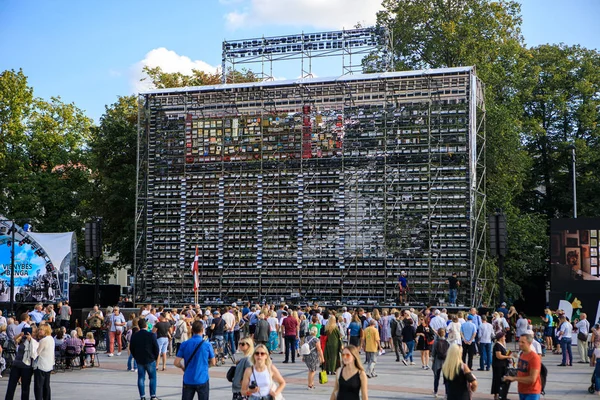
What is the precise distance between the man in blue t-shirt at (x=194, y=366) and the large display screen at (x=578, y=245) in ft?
72.0

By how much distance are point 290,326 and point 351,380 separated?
1479cm

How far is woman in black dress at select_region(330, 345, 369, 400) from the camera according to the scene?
1009 centimetres

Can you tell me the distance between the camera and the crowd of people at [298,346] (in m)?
11.4

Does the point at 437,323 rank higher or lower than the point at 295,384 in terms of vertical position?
higher

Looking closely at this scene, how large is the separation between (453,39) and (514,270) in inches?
531

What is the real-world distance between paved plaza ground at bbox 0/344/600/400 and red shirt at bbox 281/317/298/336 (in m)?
0.93

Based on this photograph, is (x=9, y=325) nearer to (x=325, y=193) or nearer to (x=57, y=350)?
(x=57, y=350)

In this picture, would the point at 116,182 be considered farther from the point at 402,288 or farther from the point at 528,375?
the point at 528,375

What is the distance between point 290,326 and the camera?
24781 millimetres

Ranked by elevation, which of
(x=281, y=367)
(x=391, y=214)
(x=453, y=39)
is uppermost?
(x=453, y=39)

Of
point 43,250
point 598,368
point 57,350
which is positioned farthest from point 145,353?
point 43,250

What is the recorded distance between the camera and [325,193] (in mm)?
37438

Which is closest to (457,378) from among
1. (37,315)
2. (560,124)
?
(37,315)

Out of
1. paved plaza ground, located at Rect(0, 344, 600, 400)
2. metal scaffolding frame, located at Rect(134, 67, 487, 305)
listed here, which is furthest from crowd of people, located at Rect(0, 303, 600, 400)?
metal scaffolding frame, located at Rect(134, 67, 487, 305)
